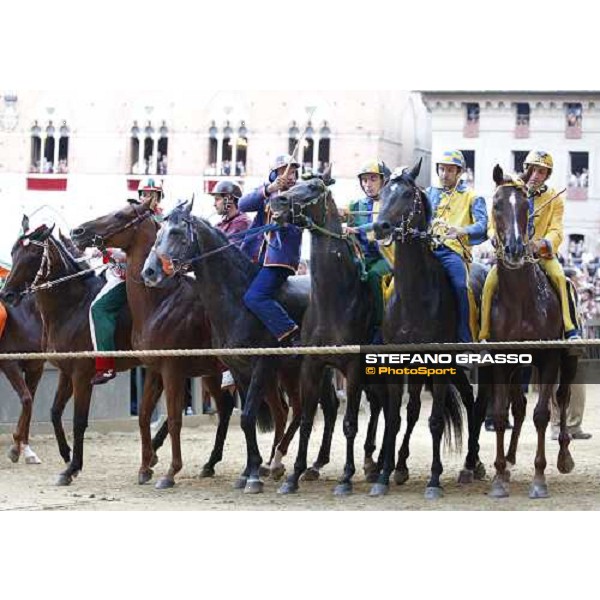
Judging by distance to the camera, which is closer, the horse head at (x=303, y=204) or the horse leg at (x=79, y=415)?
the horse head at (x=303, y=204)

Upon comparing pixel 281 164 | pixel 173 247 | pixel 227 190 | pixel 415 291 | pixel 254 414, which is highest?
pixel 281 164

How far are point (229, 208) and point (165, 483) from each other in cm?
268

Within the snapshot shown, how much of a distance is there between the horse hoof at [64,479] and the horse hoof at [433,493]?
131 inches

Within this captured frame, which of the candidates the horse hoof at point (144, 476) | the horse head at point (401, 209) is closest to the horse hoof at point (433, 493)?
the horse head at point (401, 209)

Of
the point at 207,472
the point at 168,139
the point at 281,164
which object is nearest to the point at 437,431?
the point at 281,164

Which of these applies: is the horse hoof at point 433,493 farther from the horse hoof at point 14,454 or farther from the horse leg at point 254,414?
the horse hoof at point 14,454

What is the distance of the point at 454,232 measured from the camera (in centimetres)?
1005

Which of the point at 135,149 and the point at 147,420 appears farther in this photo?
the point at 135,149

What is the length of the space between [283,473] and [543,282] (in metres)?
3.25

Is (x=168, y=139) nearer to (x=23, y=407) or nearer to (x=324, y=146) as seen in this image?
(x=324, y=146)

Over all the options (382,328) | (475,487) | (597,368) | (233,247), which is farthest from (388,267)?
(597,368)

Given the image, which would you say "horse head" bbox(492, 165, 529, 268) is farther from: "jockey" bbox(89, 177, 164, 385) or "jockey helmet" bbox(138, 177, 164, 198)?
"jockey helmet" bbox(138, 177, 164, 198)

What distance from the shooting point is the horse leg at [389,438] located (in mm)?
10195

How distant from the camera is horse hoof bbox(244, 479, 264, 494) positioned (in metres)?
10.5
